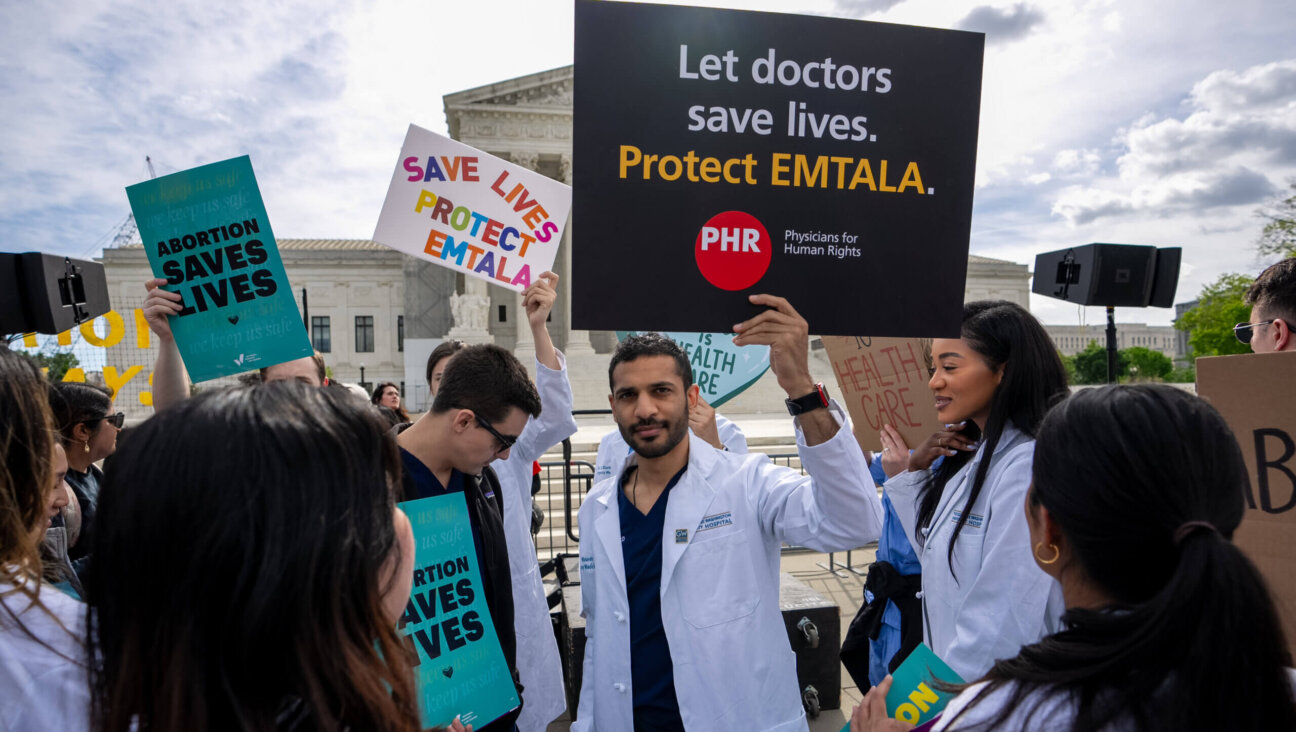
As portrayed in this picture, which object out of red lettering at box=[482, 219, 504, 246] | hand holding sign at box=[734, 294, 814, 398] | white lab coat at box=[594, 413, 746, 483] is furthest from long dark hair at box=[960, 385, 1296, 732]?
red lettering at box=[482, 219, 504, 246]

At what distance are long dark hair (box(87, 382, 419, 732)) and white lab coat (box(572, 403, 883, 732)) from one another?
52.3 inches

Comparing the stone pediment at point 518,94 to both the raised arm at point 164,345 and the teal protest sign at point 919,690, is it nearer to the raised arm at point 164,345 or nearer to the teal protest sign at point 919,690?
the raised arm at point 164,345

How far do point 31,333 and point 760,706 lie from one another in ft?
11.6

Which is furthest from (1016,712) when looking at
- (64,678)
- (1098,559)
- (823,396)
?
(64,678)

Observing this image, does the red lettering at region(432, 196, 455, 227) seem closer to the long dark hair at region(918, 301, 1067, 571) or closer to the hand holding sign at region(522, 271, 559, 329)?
the hand holding sign at region(522, 271, 559, 329)

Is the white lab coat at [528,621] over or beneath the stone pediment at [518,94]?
beneath

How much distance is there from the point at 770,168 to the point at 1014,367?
968 mm

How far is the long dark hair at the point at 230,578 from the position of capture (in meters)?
0.89

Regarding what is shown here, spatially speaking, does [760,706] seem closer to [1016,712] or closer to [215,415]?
[1016,712]

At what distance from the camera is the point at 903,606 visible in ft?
9.09

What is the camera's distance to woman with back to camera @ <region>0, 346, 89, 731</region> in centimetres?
98

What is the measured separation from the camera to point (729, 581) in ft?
7.42

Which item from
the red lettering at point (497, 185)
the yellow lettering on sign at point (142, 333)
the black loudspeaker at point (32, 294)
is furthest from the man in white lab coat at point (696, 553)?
the black loudspeaker at point (32, 294)

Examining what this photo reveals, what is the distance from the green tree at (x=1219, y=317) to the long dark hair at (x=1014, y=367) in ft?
115
